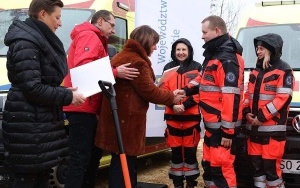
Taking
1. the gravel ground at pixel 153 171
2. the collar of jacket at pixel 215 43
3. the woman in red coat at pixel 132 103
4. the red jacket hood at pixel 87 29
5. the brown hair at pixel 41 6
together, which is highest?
the brown hair at pixel 41 6

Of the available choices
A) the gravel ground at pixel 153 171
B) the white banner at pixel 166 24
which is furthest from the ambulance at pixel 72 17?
the white banner at pixel 166 24

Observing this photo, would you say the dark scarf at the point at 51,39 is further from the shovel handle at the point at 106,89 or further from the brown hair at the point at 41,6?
the shovel handle at the point at 106,89

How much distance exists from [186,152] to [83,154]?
1593 millimetres

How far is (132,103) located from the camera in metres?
3.72

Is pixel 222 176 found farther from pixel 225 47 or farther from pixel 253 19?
pixel 253 19

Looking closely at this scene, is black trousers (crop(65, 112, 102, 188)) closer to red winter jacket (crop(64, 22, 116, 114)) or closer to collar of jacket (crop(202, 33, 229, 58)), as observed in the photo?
red winter jacket (crop(64, 22, 116, 114))

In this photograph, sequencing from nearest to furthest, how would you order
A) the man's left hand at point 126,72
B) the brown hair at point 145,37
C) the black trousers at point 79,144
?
the man's left hand at point 126,72, the brown hair at point 145,37, the black trousers at point 79,144

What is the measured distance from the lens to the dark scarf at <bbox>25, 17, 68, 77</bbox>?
3121 mm

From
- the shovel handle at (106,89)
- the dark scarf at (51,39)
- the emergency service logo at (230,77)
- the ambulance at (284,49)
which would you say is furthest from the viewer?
the ambulance at (284,49)

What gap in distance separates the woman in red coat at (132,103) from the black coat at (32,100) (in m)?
0.69

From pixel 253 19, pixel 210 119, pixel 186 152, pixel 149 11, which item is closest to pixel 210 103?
pixel 210 119

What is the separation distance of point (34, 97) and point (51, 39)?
17.8 inches

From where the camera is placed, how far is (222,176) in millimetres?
4297

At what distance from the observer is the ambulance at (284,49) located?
184 inches
